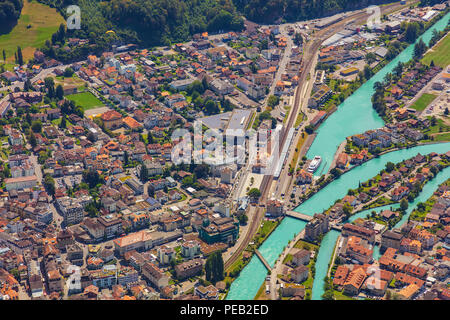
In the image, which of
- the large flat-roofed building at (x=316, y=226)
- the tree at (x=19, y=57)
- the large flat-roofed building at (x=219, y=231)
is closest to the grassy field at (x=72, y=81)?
the tree at (x=19, y=57)

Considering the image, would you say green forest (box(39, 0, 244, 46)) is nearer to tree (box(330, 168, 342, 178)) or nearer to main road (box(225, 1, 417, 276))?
main road (box(225, 1, 417, 276))

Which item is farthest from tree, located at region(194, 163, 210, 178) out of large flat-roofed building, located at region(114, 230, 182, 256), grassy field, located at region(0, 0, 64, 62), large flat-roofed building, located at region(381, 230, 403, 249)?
grassy field, located at region(0, 0, 64, 62)

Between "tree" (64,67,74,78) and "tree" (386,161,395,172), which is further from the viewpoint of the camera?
"tree" (64,67,74,78)

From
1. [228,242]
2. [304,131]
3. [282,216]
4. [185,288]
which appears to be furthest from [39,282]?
[304,131]

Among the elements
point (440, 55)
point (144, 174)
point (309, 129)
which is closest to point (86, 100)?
point (144, 174)

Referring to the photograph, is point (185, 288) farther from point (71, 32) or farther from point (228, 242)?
point (71, 32)

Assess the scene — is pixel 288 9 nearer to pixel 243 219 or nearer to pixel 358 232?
pixel 243 219
